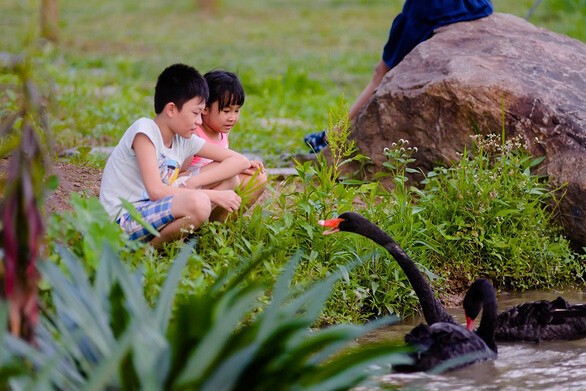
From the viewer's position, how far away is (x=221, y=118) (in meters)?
6.31

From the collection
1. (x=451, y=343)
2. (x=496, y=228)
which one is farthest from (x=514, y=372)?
(x=496, y=228)

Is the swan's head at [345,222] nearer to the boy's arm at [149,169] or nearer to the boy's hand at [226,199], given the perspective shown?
the boy's hand at [226,199]

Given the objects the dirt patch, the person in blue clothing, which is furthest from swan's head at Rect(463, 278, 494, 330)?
the person in blue clothing

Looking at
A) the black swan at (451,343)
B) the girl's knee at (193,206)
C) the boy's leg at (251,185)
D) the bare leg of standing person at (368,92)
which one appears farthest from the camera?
the bare leg of standing person at (368,92)

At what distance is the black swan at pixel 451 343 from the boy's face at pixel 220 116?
190cm

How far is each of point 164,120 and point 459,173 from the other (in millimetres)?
1808

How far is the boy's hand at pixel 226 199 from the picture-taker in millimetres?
5633

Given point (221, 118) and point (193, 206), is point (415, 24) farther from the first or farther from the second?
Answer: point (193, 206)

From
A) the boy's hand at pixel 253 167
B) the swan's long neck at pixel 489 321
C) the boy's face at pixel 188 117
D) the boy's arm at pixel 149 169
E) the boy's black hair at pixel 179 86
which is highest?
the boy's black hair at pixel 179 86

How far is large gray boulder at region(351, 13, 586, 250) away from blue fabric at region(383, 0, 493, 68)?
0.20m

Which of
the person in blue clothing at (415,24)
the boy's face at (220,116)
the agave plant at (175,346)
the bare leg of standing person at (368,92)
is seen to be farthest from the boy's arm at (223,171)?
the agave plant at (175,346)

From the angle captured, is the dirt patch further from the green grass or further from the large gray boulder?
the large gray boulder

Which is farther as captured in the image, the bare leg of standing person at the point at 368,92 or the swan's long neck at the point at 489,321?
the bare leg of standing person at the point at 368,92

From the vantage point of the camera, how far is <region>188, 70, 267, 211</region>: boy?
20.0ft
